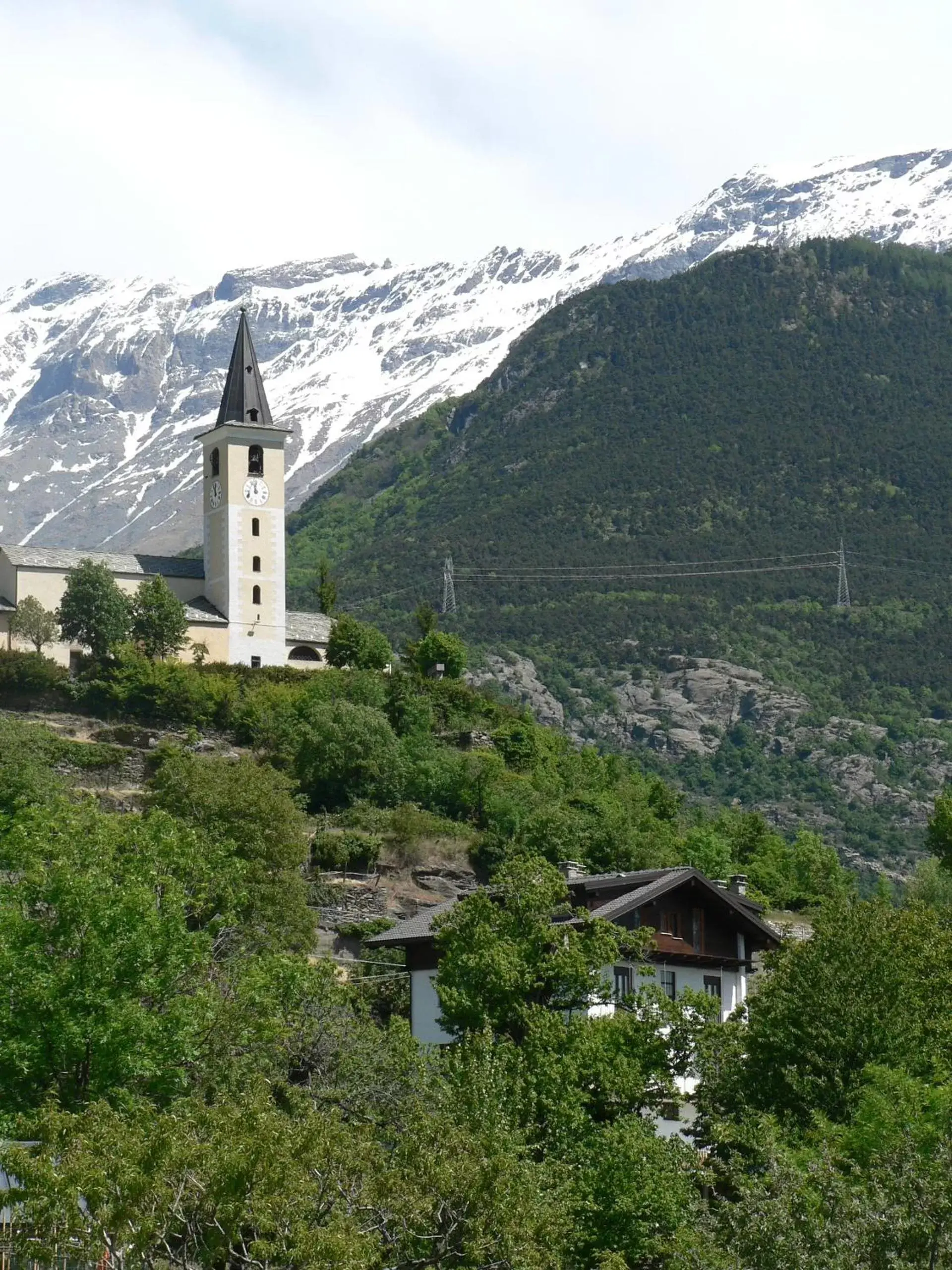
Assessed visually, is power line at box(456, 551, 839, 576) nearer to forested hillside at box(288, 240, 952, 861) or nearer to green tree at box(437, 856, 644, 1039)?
forested hillside at box(288, 240, 952, 861)

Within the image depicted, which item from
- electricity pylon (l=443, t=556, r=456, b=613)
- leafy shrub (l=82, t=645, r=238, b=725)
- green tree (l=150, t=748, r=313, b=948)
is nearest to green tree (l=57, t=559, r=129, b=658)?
leafy shrub (l=82, t=645, r=238, b=725)

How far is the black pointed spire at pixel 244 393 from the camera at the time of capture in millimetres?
108688

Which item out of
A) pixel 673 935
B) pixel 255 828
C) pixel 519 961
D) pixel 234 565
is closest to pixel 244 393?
pixel 234 565

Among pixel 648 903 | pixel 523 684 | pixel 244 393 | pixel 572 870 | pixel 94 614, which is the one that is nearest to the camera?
pixel 648 903

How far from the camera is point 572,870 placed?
67.4 metres

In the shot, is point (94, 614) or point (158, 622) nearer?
point (94, 614)

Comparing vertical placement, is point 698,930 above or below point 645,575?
below

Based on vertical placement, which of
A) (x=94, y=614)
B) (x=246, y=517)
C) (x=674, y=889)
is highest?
(x=246, y=517)

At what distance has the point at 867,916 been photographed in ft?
170

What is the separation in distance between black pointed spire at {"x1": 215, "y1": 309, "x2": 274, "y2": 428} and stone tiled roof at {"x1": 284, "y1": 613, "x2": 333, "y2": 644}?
30.5 feet

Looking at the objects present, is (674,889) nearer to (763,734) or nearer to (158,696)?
(158,696)

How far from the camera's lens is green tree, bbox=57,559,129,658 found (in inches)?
3745

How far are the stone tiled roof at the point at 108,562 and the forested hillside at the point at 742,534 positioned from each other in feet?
158

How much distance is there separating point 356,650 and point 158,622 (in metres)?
9.67
